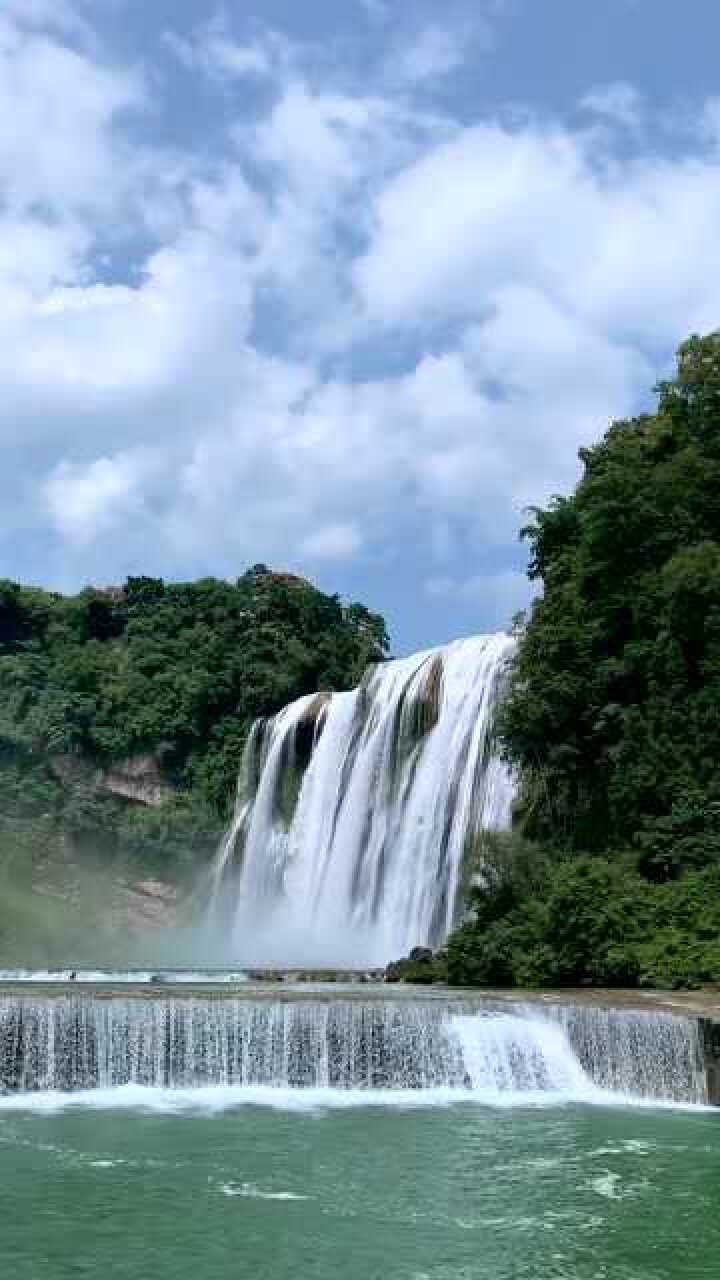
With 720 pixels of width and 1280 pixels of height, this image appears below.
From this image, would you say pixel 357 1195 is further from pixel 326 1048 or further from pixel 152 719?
pixel 152 719

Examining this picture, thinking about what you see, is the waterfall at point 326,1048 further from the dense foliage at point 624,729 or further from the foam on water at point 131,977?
the foam on water at point 131,977

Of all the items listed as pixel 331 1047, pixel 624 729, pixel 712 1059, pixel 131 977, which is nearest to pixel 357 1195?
pixel 331 1047

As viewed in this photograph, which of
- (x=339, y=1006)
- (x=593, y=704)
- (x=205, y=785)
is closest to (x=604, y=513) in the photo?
(x=593, y=704)

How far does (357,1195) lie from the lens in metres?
11.4

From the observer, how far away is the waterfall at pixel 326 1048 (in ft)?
55.1

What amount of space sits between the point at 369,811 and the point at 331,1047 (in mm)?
18889

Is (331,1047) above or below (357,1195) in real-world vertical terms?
above

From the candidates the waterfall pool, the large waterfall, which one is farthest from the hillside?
the waterfall pool

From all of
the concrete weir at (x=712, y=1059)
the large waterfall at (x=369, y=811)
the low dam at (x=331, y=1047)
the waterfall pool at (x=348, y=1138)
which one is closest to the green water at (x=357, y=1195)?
the waterfall pool at (x=348, y=1138)

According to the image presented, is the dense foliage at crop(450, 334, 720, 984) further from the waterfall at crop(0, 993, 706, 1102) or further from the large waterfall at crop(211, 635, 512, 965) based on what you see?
the waterfall at crop(0, 993, 706, 1102)

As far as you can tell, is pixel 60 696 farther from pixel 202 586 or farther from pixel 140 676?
pixel 202 586

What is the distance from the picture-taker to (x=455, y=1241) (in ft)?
33.0

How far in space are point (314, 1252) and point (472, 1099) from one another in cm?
679

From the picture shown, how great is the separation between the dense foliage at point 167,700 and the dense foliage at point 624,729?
957 inches
